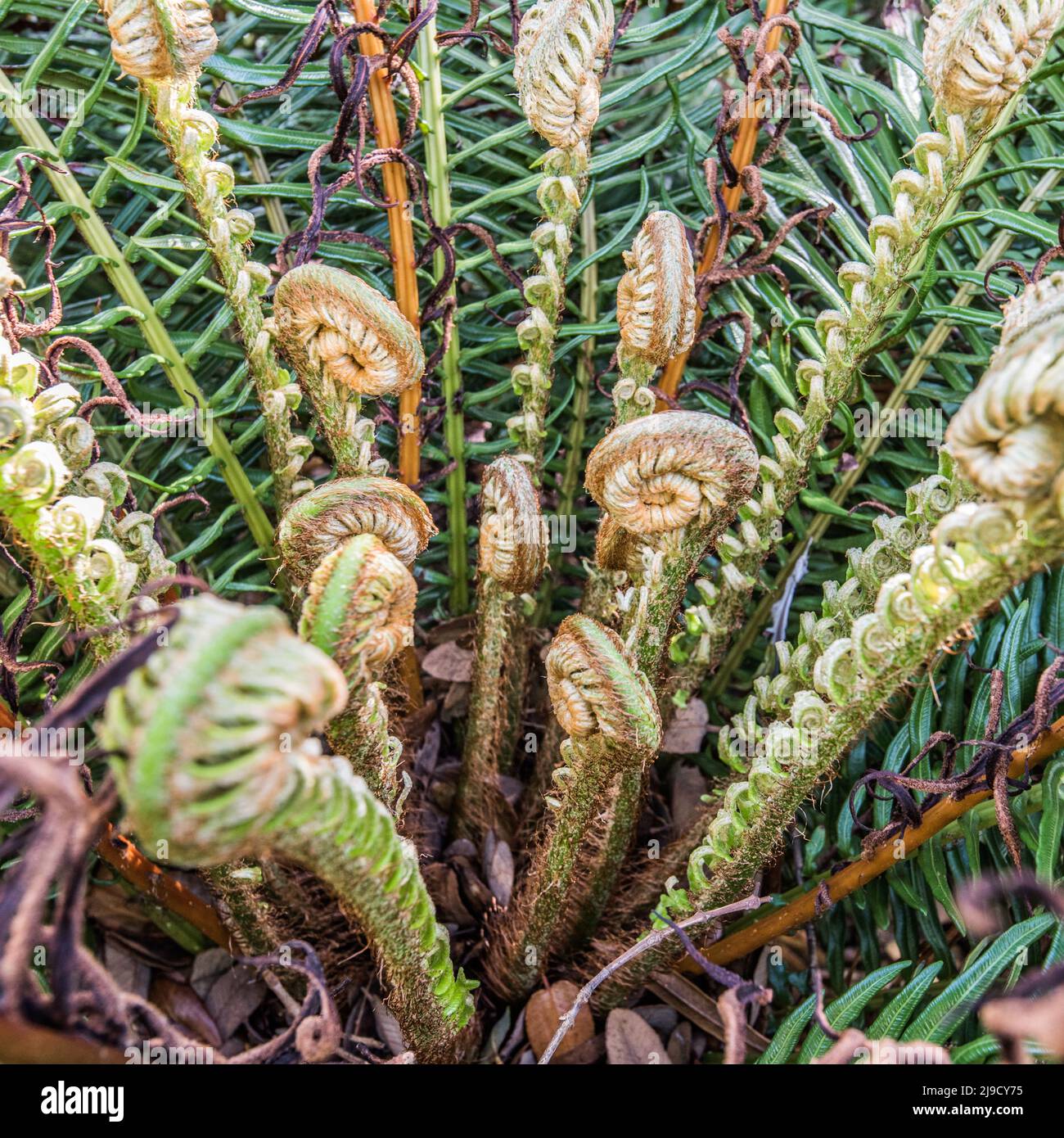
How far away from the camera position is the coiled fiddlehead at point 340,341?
2.01ft

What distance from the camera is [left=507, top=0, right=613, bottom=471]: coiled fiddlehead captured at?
2.10ft

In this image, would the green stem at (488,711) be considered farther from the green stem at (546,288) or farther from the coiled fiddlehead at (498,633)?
the green stem at (546,288)

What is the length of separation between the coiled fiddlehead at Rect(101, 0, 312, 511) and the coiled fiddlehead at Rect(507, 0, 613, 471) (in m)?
0.19

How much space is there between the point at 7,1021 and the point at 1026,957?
72cm

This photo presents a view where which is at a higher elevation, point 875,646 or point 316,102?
point 316,102

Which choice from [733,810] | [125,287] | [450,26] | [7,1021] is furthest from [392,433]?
[7,1021]

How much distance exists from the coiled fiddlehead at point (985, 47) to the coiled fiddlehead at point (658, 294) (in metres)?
0.19

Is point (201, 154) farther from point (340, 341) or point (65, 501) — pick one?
point (65, 501)

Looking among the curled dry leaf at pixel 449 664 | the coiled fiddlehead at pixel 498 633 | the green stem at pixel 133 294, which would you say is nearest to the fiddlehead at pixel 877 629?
the coiled fiddlehead at pixel 498 633

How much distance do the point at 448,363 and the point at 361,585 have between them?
20.3 inches

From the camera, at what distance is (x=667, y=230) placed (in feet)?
2.15

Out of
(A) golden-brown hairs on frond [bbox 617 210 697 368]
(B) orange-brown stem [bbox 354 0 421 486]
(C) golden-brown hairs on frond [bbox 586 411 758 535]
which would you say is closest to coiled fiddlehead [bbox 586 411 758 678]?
(C) golden-brown hairs on frond [bbox 586 411 758 535]

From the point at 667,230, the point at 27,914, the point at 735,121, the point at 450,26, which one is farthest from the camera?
the point at 450,26
